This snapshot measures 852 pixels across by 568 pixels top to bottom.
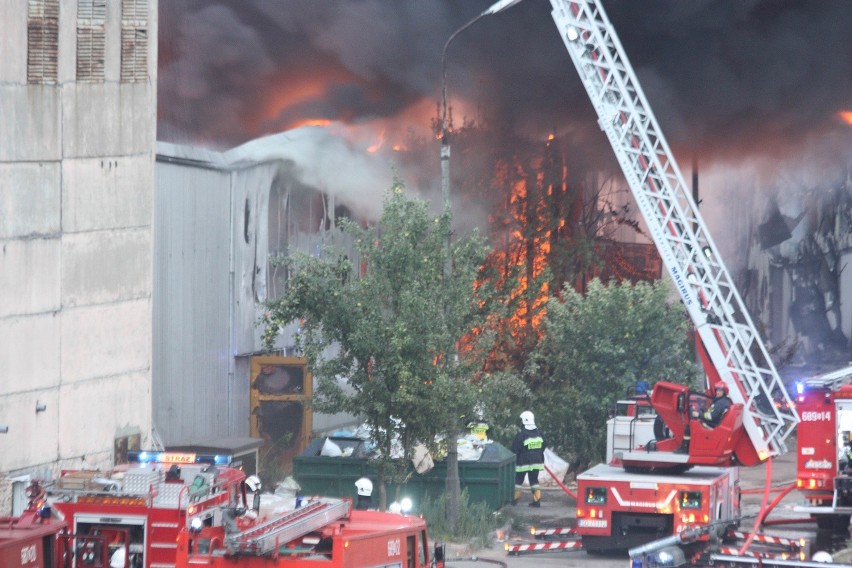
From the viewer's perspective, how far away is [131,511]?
9328mm

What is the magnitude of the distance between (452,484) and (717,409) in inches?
146

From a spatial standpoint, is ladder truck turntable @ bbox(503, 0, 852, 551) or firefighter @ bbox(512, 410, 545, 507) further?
firefighter @ bbox(512, 410, 545, 507)

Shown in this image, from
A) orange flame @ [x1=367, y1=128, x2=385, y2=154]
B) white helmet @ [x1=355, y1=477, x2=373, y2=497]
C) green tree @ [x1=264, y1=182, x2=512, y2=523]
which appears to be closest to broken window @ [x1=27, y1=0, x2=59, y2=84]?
green tree @ [x1=264, y1=182, x2=512, y2=523]

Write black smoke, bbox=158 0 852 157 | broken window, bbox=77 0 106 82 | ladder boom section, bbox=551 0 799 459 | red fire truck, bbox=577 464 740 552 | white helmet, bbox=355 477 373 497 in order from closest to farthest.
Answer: white helmet, bbox=355 477 373 497, red fire truck, bbox=577 464 740 552, ladder boom section, bbox=551 0 799 459, broken window, bbox=77 0 106 82, black smoke, bbox=158 0 852 157

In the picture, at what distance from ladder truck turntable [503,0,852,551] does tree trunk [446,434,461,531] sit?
211 centimetres

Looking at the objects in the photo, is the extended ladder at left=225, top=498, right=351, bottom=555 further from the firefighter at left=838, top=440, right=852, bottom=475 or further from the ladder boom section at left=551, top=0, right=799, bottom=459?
the ladder boom section at left=551, top=0, right=799, bottom=459

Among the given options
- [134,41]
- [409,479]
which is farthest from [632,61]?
[409,479]

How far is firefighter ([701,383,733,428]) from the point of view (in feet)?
47.4

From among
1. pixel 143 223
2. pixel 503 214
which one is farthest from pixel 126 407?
pixel 503 214

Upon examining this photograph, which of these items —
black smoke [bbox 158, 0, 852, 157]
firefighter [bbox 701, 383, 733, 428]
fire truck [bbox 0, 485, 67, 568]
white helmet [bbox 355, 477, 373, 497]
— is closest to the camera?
fire truck [bbox 0, 485, 67, 568]

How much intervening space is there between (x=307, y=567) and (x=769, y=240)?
23744 mm

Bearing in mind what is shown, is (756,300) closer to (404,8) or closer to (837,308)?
(837,308)

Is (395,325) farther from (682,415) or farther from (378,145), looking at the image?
(378,145)

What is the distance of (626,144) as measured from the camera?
16.4 metres
